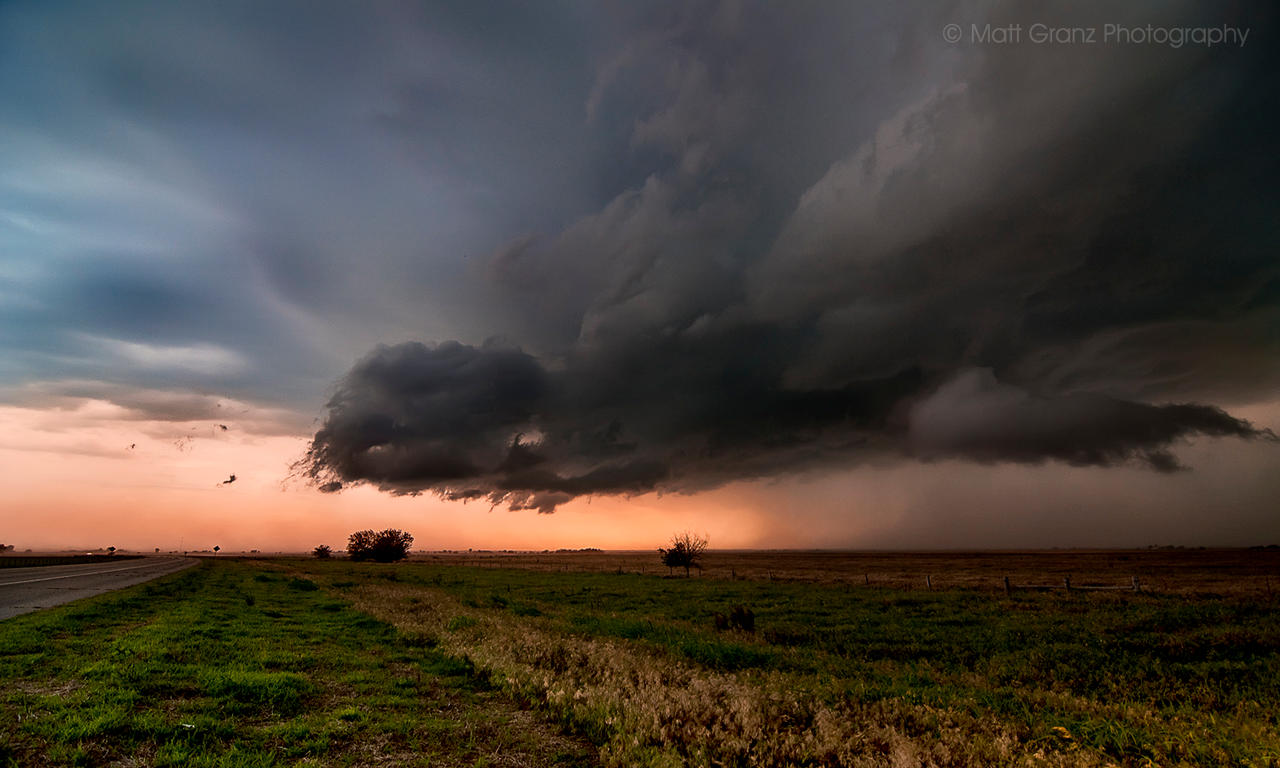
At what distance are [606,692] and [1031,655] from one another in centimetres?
1658

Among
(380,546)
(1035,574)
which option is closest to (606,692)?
(1035,574)

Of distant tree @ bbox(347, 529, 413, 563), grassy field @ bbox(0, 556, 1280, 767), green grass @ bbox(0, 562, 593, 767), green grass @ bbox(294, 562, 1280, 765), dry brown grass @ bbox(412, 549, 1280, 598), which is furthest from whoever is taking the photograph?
distant tree @ bbox(347, 529, 413, 563)

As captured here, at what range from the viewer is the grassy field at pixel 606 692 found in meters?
8.16

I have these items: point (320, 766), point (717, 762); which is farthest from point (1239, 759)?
point (320, 766)

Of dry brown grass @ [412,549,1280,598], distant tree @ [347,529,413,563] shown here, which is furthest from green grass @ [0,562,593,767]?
distant tree @ [347,529,413,563]

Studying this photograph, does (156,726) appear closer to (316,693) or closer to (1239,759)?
(316,693)

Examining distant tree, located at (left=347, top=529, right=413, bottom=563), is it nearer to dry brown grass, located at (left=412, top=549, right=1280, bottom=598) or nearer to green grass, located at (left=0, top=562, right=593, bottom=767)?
dry brown grass, located at (left=412, top=549, right=1280, bottom=598)

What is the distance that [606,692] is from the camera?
1068 centimetres

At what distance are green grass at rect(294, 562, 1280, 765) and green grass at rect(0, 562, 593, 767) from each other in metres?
5.39

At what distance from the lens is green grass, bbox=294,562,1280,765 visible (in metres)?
10.2

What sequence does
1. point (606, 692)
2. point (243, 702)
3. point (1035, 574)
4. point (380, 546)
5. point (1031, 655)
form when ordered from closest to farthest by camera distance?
point (243, 702) < point (606, 692) < point (1031, 655) < point (1035, 574) < point (380, 546)

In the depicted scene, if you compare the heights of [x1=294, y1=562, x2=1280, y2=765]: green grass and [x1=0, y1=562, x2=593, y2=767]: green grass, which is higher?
[x1=0, y1=562, x2=593, y2=767]: green grass

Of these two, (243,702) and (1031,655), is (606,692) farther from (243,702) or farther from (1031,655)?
(1031,655)

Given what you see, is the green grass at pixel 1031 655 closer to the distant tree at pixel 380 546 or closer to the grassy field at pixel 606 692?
the grassy field at pixel 606 692
